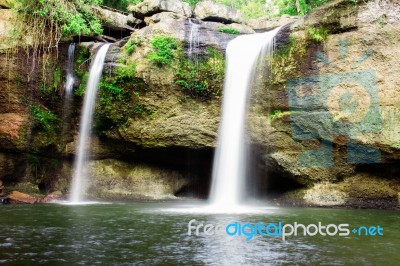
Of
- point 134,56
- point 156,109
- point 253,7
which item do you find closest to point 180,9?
point 134,56

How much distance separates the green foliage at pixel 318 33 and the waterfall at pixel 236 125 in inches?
46.6

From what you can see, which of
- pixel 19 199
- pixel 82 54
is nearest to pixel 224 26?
pixel 82 54

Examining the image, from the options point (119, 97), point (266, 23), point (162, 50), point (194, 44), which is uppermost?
point (266, 23)

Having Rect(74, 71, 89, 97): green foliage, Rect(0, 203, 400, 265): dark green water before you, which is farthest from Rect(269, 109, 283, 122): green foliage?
Rect(74, 71, 89, 97): green foliage

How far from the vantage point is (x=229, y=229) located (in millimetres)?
7168

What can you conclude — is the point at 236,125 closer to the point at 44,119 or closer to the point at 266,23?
the point at 44,119

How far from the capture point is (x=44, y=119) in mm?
14531

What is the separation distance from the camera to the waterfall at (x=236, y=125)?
1236 centimetres

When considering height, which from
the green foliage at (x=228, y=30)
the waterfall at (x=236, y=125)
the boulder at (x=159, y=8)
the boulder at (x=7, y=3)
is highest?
the boulder at (x=159, y=8)

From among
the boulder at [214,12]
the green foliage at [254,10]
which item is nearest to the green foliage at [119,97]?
the boulder at [214,12]

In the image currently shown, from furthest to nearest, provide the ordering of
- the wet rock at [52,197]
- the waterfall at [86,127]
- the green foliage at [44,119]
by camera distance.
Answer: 1. the green foliage at [44,119]
2. the waterfall at [86,127]
3. the wet rock at [52,197]

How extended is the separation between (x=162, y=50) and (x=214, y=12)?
16.7ft

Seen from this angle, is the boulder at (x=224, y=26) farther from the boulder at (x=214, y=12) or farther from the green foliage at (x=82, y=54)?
the green foliage at (x=82, y=54)

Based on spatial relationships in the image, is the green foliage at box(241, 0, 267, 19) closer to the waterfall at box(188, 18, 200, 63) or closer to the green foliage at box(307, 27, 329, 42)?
the waterfall at box(188, 18, 200, 63)
